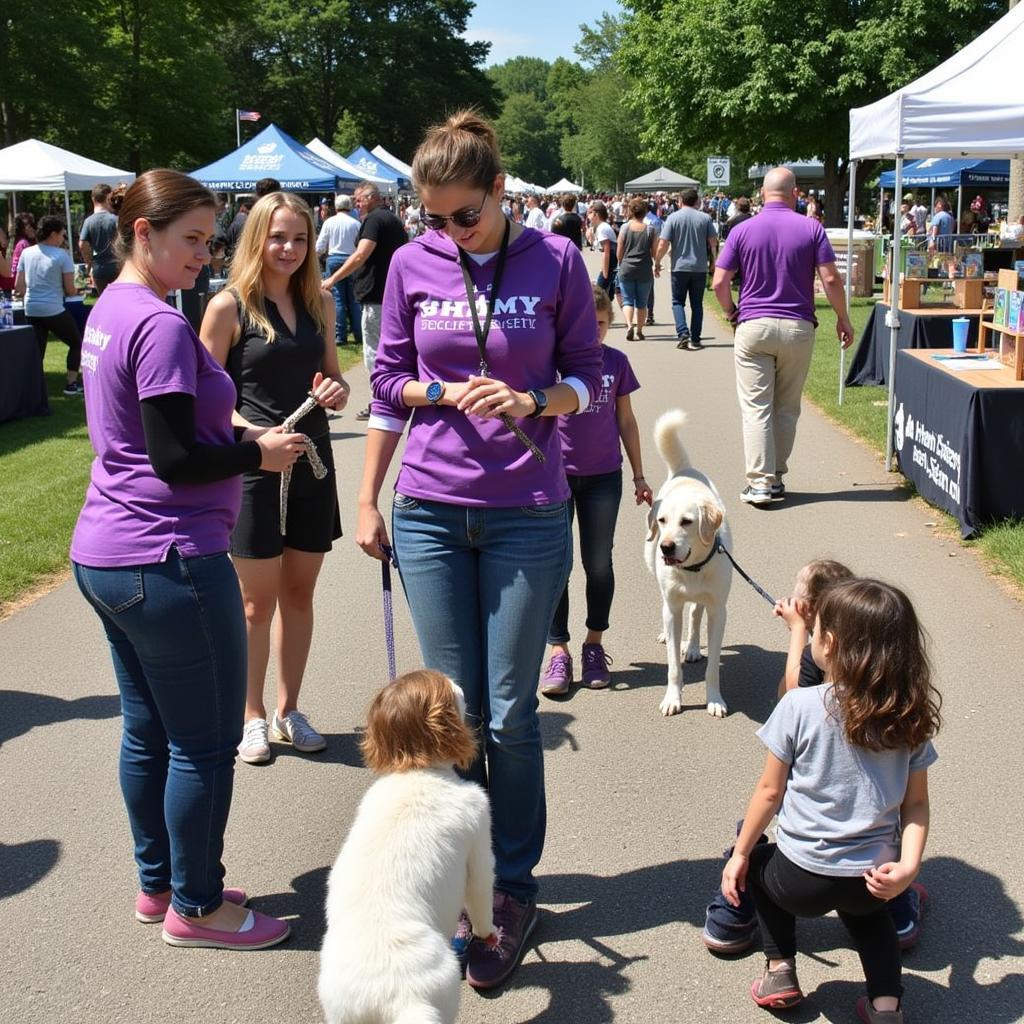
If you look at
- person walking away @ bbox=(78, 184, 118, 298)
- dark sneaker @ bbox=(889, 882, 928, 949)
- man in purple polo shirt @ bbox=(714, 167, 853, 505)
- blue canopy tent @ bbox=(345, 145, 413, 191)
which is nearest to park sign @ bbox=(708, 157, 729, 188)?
blue canopy tent @ bbox=(345, 145, 413, 191)

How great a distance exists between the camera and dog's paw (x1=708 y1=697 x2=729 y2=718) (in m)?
5.00

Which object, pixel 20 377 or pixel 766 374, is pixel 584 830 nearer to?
pixel 766 374

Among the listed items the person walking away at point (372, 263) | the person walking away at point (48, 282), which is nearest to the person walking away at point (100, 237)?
the person walking away at point (48, 282)

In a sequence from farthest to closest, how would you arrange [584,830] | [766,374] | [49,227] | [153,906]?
[49,227] → [766,374] → [584,830] → [153,906]

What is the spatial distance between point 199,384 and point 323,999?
59.1 inches

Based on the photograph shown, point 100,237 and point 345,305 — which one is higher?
point 100,237

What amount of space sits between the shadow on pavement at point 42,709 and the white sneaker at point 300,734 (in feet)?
3.02

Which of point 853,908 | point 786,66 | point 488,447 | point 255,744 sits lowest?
point 255,744

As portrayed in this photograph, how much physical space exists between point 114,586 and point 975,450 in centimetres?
585

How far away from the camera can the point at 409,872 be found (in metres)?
2.64

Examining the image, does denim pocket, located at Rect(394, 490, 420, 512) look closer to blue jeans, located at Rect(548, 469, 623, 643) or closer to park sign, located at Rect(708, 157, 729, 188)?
blue jeans, located at Rect(548, 469, 623, 643)

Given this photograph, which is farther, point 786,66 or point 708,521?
point 786,66

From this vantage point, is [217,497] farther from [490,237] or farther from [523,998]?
[523,998]

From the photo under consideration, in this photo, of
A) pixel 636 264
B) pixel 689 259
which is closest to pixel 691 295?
pixel 689 259
